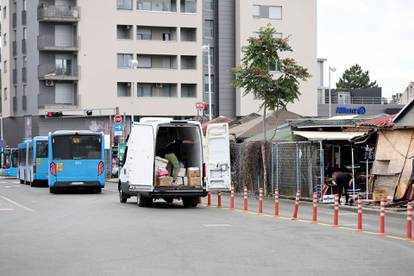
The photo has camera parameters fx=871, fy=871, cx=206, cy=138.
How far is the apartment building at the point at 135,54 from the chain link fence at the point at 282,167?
116 ft

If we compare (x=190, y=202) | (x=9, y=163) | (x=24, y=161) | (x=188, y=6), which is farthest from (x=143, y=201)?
(x=188, y=6)

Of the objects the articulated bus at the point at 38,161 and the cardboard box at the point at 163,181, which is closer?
the cardboard box at the point at 163,181

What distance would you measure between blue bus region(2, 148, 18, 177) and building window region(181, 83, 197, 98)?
16759 millimetres

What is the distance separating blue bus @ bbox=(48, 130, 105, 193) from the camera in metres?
39.9

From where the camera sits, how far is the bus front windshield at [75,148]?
40438 millimetres

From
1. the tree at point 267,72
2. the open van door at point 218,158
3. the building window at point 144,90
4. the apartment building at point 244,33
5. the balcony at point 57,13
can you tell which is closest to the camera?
the open van door at point 218,158


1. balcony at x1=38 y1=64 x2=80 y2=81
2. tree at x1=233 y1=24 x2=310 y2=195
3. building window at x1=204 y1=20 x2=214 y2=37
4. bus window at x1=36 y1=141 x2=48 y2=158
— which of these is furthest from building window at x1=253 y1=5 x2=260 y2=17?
tree at x1=233 y1=24 x2=310 y2=195

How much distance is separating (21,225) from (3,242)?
445 cm

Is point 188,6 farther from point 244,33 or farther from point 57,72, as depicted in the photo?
point 57,72

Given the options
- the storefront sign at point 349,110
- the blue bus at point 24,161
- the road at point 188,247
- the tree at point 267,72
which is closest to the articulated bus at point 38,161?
the blue bus at point 24,161

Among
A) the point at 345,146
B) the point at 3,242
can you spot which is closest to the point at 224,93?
the point at 345,146

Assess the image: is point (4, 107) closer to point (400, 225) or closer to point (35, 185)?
point (35, 185)

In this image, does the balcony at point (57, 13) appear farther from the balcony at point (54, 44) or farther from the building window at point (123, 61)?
the building window at point (123, 61)

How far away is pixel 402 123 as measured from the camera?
29141 millimetres
